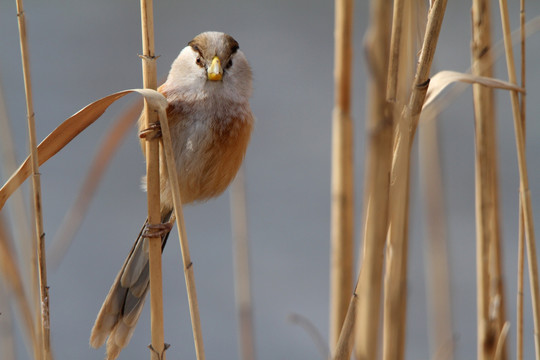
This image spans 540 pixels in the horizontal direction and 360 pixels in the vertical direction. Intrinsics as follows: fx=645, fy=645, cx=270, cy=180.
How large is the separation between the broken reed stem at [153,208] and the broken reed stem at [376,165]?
0.44 metres

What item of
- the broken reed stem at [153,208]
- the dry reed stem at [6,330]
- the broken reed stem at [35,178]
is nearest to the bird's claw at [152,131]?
the broken reed stem at [153,208]

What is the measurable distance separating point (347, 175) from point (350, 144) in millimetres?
54

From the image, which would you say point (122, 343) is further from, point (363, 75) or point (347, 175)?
point (363, 75)

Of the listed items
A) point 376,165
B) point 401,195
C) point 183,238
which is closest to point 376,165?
point 376,165

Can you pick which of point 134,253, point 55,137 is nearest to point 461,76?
point 55,137

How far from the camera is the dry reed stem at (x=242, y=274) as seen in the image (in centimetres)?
156

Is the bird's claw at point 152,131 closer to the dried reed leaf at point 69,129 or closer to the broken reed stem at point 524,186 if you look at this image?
the dried reed leaf at point 69,129

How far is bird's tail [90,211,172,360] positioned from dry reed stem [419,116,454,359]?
2.12ft

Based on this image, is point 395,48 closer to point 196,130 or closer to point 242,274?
point 196,130

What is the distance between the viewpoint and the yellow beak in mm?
1387

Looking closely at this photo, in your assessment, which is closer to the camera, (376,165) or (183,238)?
(376,165)

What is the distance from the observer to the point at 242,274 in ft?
5.15

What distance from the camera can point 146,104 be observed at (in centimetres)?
119

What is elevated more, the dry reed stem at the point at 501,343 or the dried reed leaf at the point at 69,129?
the dried reed leaf at the point at 69,129
